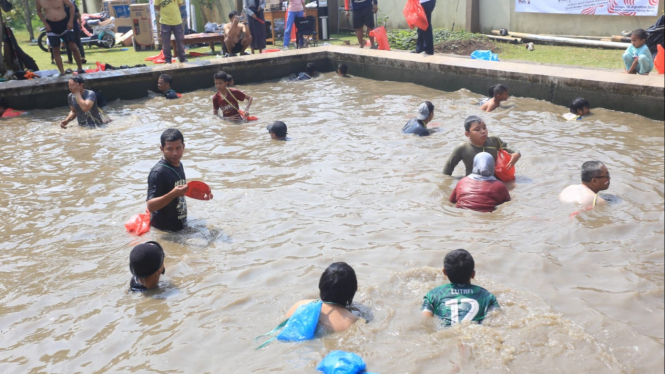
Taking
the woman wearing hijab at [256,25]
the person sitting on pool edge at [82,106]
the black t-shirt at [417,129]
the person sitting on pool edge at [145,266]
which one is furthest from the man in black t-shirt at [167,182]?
the woman wearing hijab at [256,25]

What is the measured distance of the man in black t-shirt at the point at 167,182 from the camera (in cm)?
565

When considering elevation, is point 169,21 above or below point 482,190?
above

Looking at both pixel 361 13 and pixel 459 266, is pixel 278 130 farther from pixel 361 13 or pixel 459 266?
pixel 361 13

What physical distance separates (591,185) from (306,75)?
9.36 meters

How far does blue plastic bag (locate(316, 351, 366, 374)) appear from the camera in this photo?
3512 mm

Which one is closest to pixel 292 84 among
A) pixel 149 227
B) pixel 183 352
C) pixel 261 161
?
pixel 261 161

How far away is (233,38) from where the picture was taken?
1602cm

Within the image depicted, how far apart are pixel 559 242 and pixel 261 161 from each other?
4324 millimetres

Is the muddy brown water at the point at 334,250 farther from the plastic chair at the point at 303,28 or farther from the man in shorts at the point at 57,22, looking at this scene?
the plastic chair at the point at 303,28

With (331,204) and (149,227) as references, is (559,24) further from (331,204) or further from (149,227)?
(149,227)

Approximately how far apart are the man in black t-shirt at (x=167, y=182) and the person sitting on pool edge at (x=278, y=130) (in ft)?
11.1

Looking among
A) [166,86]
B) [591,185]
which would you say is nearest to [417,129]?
[591,185]

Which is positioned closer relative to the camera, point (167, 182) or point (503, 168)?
point (167, 182)

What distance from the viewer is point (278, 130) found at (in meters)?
9.24
